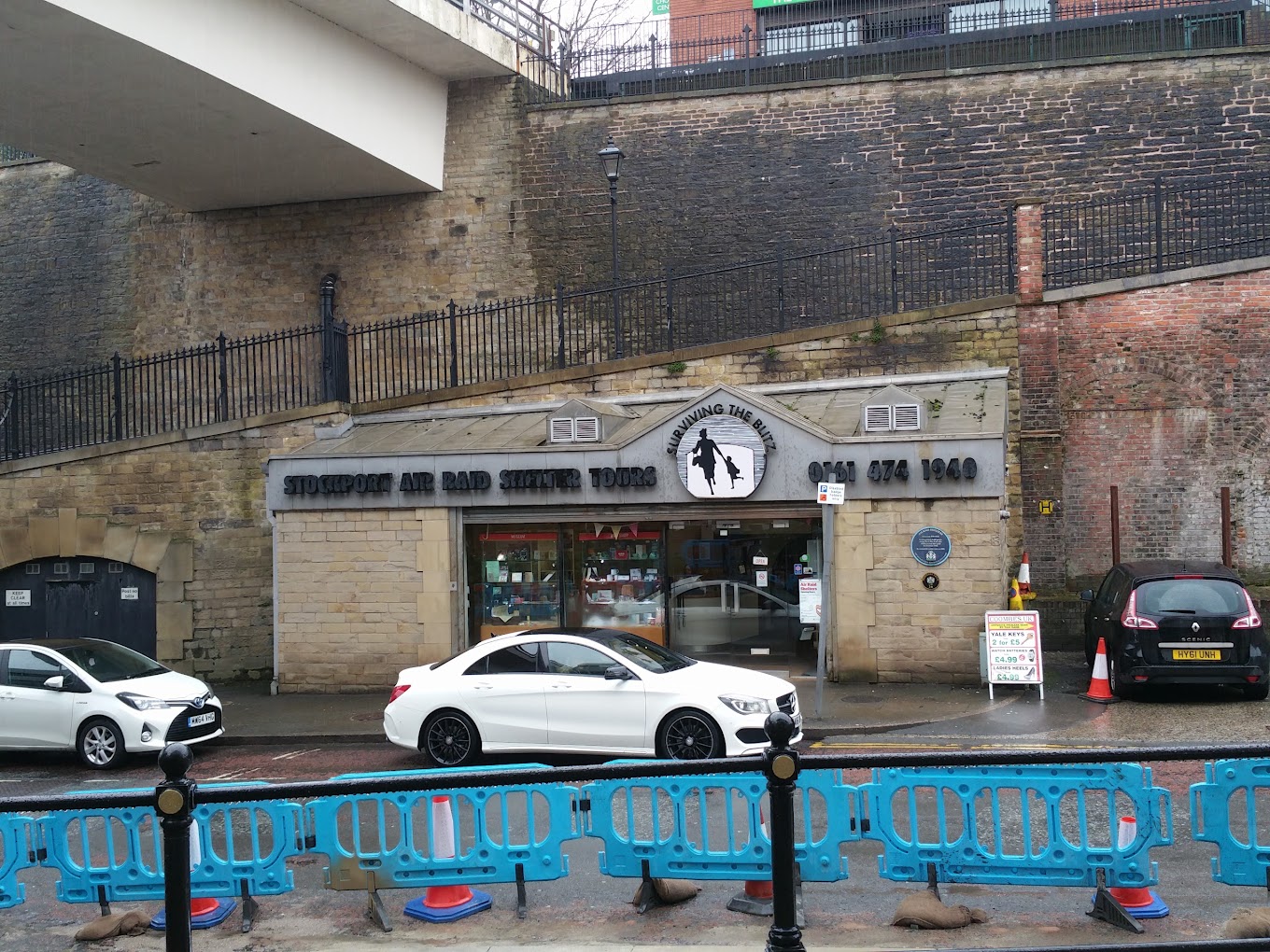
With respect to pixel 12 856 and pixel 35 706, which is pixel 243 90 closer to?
pixel 35 706

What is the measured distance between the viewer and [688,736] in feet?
36.1

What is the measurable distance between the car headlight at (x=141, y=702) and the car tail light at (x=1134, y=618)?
10.7 m

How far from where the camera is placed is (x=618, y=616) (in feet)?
54.4

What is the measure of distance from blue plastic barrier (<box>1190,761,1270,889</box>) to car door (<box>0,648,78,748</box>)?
36.9 feet

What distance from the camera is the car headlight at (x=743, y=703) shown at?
10844 mm

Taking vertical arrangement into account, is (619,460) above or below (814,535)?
above

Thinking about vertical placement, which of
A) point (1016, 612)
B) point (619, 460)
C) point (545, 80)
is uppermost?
point (545, 80)

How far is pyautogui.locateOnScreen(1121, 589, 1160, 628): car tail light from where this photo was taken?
13.0m

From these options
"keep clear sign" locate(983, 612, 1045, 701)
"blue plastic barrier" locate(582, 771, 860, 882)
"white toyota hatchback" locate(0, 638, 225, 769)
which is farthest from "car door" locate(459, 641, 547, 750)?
"keep clear sign" locate(983, 612, 1045, 701)

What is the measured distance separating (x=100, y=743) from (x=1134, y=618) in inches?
451

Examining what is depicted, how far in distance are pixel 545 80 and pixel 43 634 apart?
14.1 m

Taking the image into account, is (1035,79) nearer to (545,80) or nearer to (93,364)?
(545,80)

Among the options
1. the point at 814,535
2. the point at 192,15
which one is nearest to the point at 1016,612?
the point at 814,535

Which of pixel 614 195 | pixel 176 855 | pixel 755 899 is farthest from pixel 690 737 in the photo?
pixel 614 195
